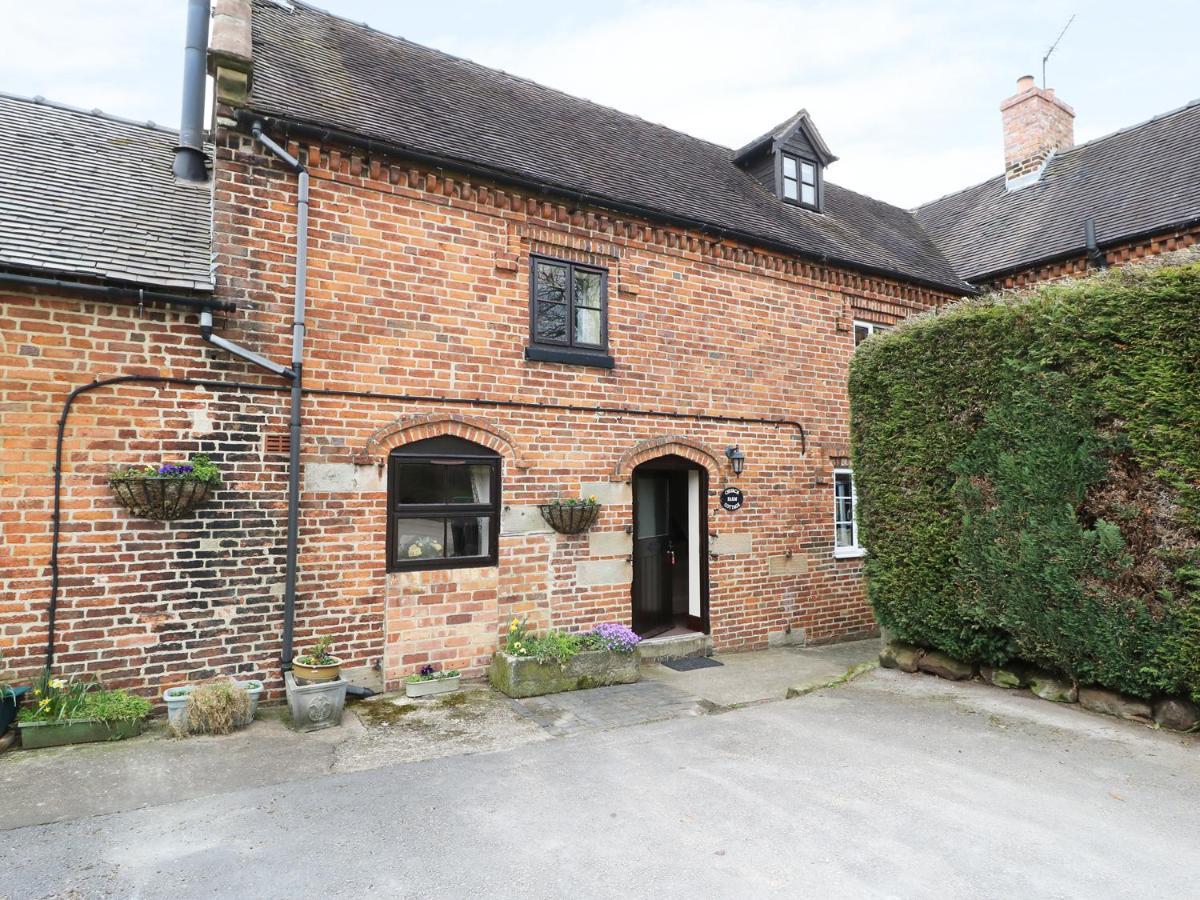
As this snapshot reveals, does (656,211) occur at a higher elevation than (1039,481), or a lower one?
higher

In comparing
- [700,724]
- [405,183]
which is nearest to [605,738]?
[700,724]

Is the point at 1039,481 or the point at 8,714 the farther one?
the point at 1039,481

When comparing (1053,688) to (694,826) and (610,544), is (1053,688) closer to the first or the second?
(694,826)

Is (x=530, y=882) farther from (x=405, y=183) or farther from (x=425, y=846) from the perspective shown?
(x=405, y=183)

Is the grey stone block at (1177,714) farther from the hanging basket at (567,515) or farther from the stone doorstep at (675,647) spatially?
the hanging basket at (567,515)

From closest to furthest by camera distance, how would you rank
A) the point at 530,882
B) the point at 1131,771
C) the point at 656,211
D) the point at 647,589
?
the point at 530,882 < the point at 1131,771 < the point at 656,211 < the point at 647,589

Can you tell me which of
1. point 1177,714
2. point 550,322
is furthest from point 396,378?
point 1177,714

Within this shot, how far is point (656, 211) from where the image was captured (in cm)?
890

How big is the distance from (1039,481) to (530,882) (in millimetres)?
5705

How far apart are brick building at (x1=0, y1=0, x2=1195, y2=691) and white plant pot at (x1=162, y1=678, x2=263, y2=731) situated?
23 cm

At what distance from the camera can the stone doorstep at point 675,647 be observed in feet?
28.7

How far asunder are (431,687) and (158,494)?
3181 mm

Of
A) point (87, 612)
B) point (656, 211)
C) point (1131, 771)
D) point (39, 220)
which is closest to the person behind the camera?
point (1131, 771)

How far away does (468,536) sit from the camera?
7578 millimetres
